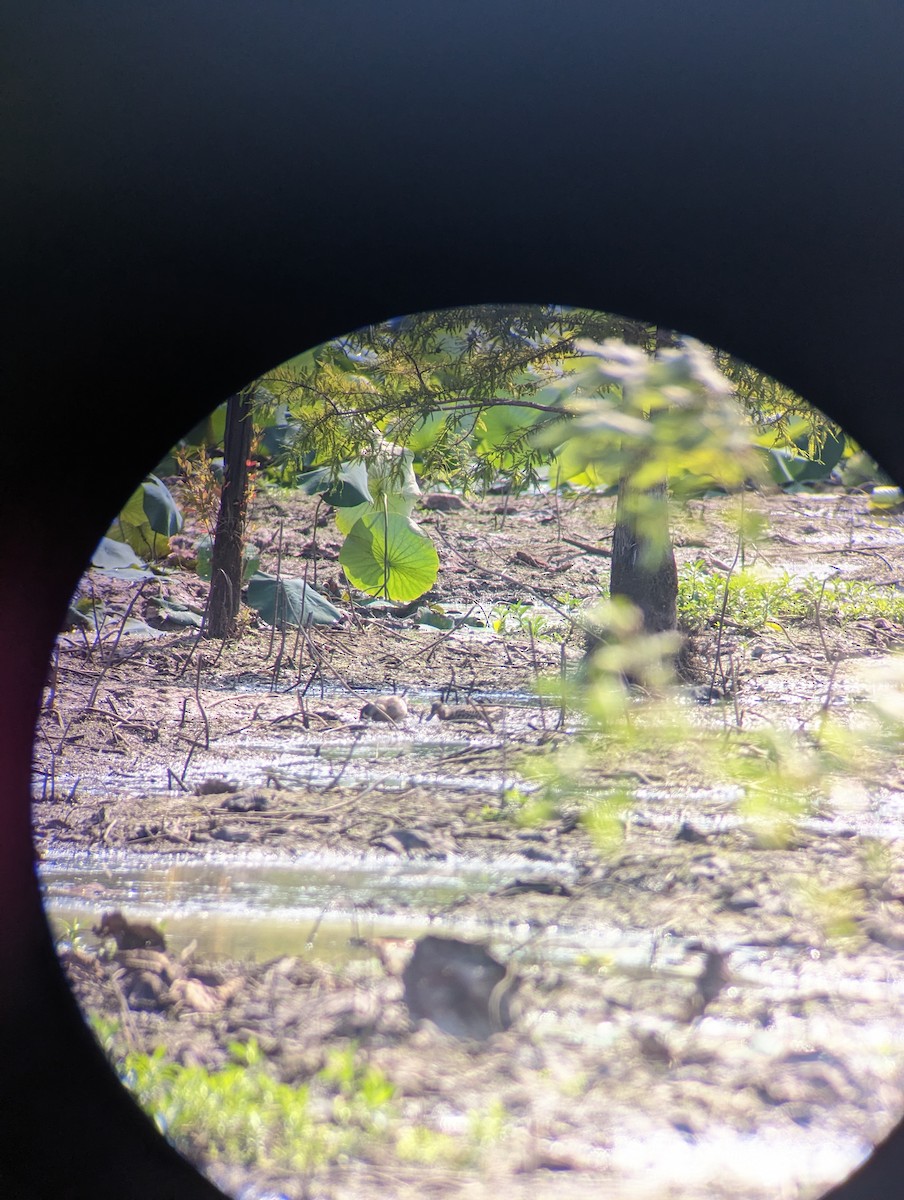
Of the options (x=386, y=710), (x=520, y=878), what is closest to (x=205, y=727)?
(x=386, y=710)

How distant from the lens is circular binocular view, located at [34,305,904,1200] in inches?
55.4

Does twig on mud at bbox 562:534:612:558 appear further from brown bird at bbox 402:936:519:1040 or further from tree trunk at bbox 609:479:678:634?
brown bird at bbox 402:936:519:1040

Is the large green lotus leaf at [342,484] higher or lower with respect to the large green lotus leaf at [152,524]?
higher

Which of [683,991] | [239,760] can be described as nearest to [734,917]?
[683,991]

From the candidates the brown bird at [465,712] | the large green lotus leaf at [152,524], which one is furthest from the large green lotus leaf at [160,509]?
the brown bird at [465,712]

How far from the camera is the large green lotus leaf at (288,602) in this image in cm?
272

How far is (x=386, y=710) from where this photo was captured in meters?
2.81

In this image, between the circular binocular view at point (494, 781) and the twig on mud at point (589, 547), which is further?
the twig on mud at point (589, 547)

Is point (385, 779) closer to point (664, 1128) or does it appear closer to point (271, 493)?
point (271, 493)

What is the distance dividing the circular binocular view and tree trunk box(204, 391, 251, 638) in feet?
0.04

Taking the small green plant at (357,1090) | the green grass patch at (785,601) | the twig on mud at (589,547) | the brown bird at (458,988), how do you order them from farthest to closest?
the twig on mud at (589,547), the green grass patch at (785,601), the brown bird at (458,988), the small green plant at (357,1090)

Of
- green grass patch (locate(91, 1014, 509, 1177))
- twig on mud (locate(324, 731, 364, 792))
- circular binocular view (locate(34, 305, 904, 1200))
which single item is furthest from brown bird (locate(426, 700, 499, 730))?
green grass patch (locate(91, 1014, 509, 1177))

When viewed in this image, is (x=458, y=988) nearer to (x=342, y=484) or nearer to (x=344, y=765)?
(x=344, y=765)

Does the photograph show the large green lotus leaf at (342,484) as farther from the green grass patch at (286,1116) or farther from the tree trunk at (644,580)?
the green grass patch at (286,1116)
